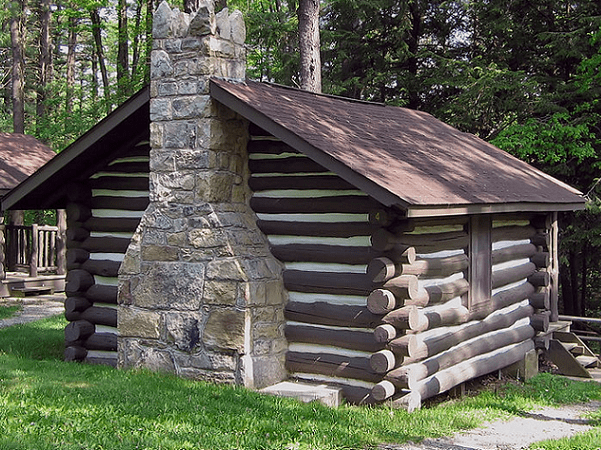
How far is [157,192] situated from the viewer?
378 inches

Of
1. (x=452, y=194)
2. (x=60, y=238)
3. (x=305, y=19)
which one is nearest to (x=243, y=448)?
(x=452, y=194)

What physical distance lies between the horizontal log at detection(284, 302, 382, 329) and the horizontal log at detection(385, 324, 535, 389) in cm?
65

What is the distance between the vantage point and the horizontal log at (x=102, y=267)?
11117mm

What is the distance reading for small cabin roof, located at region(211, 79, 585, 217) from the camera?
8.13 meters

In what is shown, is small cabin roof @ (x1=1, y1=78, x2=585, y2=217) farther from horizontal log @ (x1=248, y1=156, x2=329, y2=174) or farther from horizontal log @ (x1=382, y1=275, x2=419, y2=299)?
horizontal log @ (x1=382, y1=275, x2=419, y2=299)

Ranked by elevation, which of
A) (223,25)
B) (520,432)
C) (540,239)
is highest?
(223,25)

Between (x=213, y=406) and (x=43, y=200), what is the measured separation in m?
5.43

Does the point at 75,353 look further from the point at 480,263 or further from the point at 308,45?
the point at 308,45

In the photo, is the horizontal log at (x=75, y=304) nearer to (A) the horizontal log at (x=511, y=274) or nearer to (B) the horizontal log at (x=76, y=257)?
(B) the horizontal log at (x=76, y=257)

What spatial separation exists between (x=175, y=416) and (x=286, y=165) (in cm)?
347

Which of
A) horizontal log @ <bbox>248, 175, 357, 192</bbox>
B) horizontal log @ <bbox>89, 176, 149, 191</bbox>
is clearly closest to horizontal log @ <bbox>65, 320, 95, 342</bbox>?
horizontal log @ <bbox>89, 176, 149, 191</bbox>

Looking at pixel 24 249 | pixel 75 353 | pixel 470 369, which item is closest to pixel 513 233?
pixel 470 369

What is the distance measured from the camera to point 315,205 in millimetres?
9211

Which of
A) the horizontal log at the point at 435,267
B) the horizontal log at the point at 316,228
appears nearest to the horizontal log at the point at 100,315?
the horizontal log at the point at 316,228
